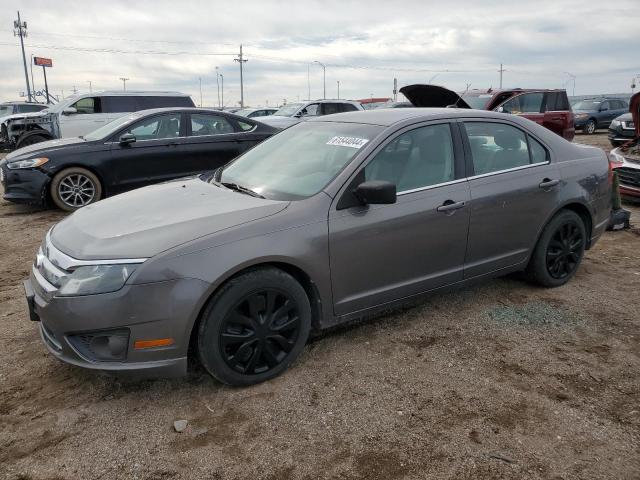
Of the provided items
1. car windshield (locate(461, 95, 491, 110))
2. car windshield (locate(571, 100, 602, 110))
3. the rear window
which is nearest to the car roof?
car windshield (locate(461, 95, 491, 110))

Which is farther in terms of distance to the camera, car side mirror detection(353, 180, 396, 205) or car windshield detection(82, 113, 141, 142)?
car windshield detection(82, 113, 141, 142)

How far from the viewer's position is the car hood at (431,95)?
6.32m

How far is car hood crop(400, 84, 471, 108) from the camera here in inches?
249

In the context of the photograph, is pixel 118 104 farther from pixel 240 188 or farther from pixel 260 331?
pixel 260 331

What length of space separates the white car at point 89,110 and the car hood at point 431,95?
7.51 metres

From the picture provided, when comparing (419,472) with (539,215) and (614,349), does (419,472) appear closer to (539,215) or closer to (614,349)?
(614,349)

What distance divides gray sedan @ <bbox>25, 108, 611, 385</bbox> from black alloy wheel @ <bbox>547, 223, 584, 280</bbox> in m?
0.02

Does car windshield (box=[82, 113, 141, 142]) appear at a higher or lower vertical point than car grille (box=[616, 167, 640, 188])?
higher

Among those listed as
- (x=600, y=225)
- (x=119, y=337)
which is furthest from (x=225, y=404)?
(x=600, y=225)

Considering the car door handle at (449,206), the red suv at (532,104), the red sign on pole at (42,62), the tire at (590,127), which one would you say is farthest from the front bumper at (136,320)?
the red sign on pole at (42,62)

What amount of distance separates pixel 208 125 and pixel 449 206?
224 inches

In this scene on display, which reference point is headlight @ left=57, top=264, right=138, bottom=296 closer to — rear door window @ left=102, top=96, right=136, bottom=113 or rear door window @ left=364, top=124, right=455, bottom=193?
rear door window @ left=364, top=124, right=455, bottom=193

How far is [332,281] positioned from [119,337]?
4.06 feet

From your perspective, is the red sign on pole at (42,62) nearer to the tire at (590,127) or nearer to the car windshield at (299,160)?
the tire at (590,127)
